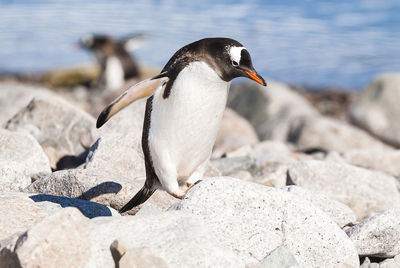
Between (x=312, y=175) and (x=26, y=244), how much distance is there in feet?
9.76

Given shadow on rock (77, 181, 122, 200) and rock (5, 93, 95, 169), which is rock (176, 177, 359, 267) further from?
rock (5, 93, 95, 169)

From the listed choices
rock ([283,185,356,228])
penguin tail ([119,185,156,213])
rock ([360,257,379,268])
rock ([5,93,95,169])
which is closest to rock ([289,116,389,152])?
rock ([5,93,95,169])

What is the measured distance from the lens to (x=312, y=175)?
18.1ft

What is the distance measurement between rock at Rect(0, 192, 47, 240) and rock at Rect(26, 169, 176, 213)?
0.58 meters

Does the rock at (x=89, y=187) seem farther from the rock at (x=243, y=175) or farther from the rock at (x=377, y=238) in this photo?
the rock at (x=377, y=238)

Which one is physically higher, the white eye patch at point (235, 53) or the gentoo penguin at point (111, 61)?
the white eye patch at point (235, 53)

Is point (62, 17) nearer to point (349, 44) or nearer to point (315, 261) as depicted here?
point (349, 44)

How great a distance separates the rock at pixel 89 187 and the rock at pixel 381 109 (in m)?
7.42

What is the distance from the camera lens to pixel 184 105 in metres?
4.27

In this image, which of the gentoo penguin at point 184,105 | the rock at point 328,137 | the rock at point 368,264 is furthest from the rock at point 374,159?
the rock at point 368,264

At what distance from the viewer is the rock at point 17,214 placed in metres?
3.53

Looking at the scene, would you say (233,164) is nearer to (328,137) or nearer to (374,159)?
(374,159)

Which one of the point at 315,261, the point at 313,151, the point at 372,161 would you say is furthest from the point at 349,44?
the point at 315,261

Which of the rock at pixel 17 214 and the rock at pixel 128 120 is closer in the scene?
the rock at pixel 17 214
